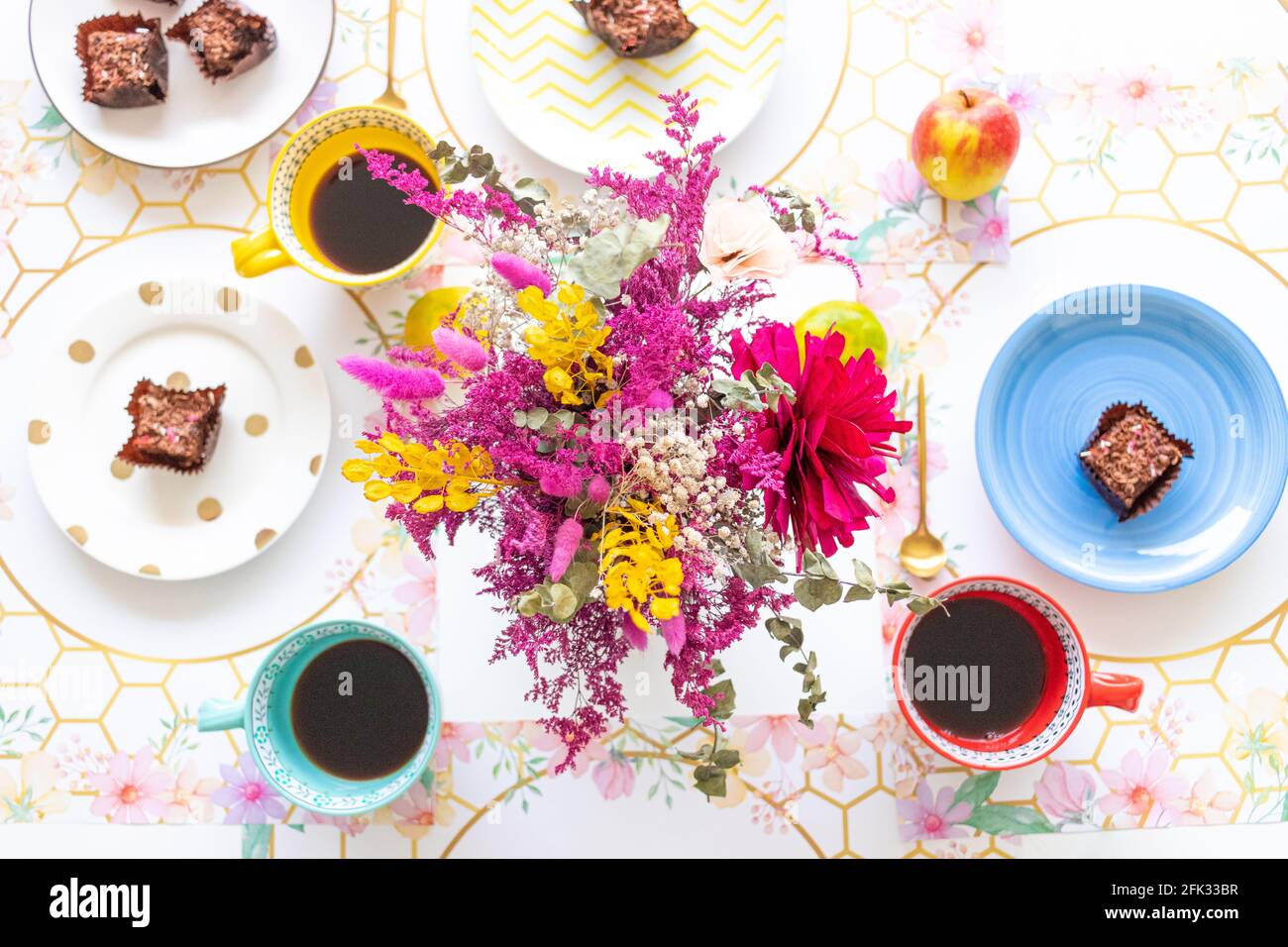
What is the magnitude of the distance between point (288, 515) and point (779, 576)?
71 cm

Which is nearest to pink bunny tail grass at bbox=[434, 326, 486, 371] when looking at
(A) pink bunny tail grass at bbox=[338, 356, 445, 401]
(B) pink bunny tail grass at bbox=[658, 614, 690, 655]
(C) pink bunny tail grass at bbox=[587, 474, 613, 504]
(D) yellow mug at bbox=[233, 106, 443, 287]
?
(A) pink bunny tail grass at bbox=[338, 356, 445, 401]

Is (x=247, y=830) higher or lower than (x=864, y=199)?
lower

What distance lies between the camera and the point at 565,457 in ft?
2.51

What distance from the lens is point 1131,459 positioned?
1.19 meters

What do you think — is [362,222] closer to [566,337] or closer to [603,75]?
[603,75]

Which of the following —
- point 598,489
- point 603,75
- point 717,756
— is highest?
point 603,75

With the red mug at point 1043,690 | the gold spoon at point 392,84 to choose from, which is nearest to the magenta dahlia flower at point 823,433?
the red mug at point 1043,690

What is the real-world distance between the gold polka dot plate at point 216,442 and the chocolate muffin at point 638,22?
0.57 meters

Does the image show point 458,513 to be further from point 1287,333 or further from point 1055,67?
point 1287,333

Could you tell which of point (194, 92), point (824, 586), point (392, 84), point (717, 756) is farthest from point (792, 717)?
point (194, 92)

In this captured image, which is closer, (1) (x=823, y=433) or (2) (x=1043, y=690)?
(1) (x=823, y=433)

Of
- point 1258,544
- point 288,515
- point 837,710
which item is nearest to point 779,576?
point 837,710

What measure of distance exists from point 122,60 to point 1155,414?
1.42 metres
